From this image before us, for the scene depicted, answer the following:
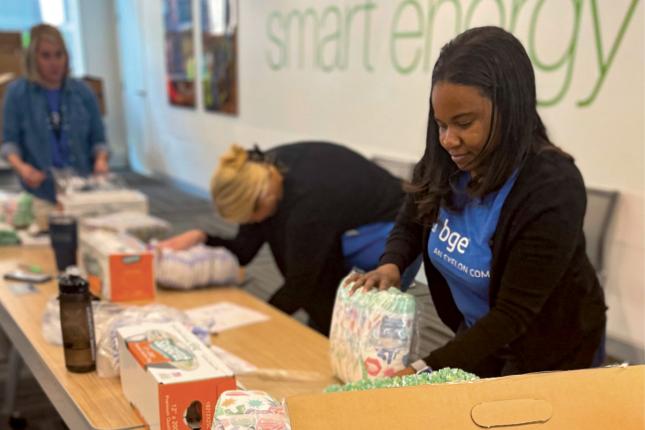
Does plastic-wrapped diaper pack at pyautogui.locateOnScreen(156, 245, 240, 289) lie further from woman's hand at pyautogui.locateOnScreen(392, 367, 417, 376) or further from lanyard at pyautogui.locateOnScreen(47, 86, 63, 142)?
lanyard at pyautogui.locateOnScreen(47, 86, 63, 142)

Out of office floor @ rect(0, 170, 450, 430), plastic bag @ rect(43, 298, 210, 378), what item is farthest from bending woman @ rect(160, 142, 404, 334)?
office floor @ rect(0, 170, 450, 430)

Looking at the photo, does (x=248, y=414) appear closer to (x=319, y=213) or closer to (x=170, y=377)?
(x=170, y=377)

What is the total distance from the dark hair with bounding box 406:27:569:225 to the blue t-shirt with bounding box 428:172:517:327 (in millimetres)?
37

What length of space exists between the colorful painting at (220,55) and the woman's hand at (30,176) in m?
2.83

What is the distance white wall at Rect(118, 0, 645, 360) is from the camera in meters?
2.45

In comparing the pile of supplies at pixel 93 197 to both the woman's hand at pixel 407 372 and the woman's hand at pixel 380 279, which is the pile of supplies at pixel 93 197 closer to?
the woman's hand at pixel 380 279

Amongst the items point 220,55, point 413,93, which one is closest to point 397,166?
point 413,93

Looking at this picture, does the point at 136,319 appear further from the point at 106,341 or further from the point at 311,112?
the point at 311,112

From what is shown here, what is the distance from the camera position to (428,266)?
1.27 metres

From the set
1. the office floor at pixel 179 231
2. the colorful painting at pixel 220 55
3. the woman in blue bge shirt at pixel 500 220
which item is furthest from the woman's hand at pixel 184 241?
the colorful painting at pixel 220 55

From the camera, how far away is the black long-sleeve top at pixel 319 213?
1.78 metres

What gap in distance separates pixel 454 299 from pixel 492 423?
49 cm

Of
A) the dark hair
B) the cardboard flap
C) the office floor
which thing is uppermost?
the dark hair

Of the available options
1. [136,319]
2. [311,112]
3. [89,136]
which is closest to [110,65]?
[311,112]
